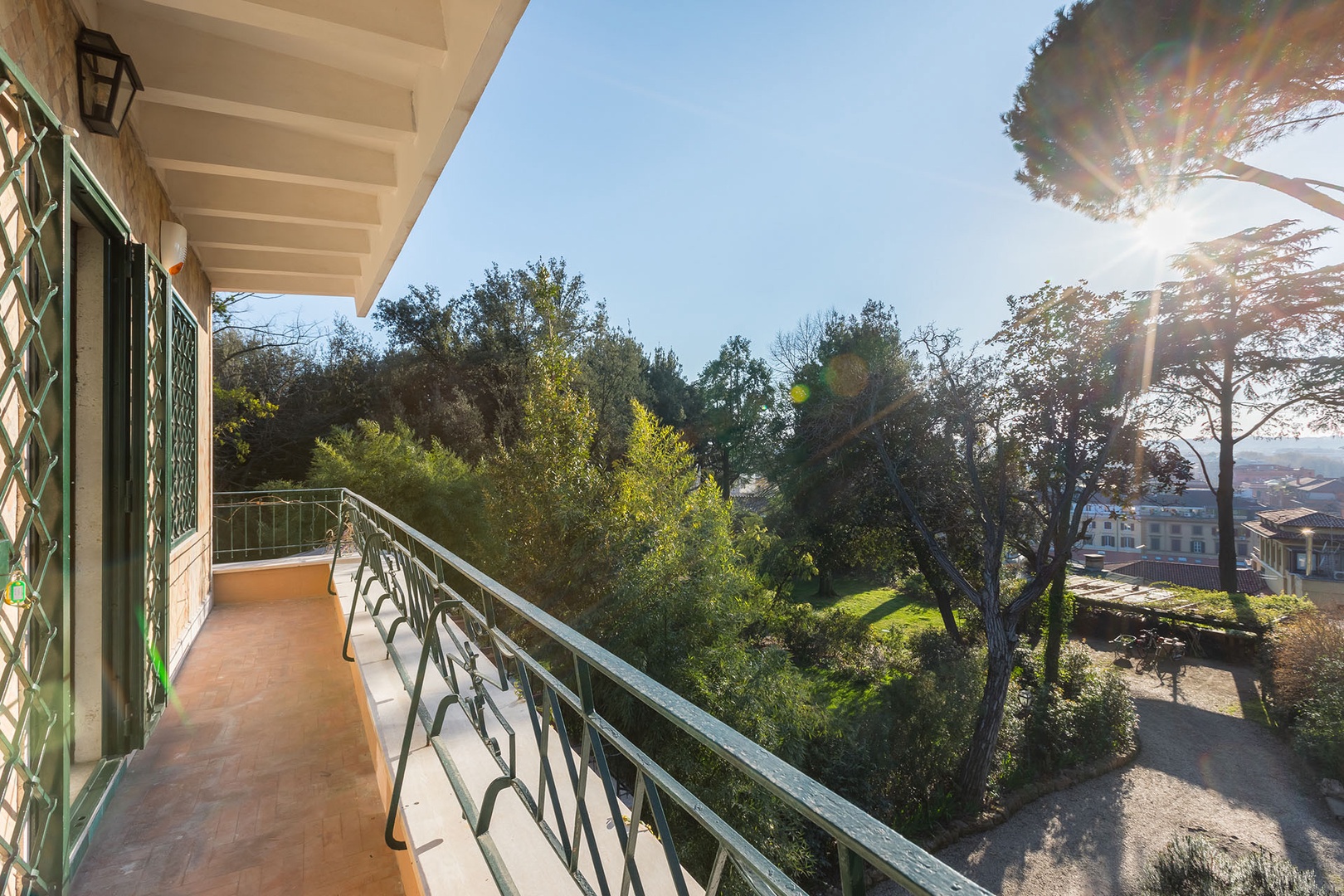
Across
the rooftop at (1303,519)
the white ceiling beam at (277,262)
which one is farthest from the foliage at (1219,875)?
the rooftop at (1303,519)

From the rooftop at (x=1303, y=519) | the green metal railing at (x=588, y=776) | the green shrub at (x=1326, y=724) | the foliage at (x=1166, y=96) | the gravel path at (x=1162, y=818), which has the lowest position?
the gravel path at (x=1162, y=818)

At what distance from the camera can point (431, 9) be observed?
1.90m

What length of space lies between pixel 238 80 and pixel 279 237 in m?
1.58

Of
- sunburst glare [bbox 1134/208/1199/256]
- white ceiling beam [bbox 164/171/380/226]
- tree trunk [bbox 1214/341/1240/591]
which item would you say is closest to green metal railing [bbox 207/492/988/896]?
white ceiling beam [bbox 164/171/380/226]

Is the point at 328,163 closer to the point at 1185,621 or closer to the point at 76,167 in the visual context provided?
the point at 76,167

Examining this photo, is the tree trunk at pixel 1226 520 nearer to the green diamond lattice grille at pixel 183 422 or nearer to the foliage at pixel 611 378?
the foliage at pixel 611 378

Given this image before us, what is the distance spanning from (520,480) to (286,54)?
194 inches

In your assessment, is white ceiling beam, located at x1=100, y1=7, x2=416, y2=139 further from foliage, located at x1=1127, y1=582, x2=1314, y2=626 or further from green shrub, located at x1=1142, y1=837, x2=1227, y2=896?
foliage, located at x1=1127, y1=582, x2=1314, y2=626

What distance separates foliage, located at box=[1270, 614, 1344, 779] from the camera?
7043 millimetres

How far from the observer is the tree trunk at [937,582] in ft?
34.2

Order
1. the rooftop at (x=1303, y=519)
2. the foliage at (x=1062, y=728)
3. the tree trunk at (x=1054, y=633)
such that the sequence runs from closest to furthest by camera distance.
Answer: the foliage at (x=1062, y=728)
the tree trunk at (x=1054, y=633)
the rooftop at (x=1303, y=519)

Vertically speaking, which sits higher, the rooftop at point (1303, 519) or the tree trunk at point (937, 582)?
the rooftop at point (1303, 519)

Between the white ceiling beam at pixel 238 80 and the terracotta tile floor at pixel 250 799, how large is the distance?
249cm

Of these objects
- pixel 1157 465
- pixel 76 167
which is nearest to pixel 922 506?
pixel 1157 465
